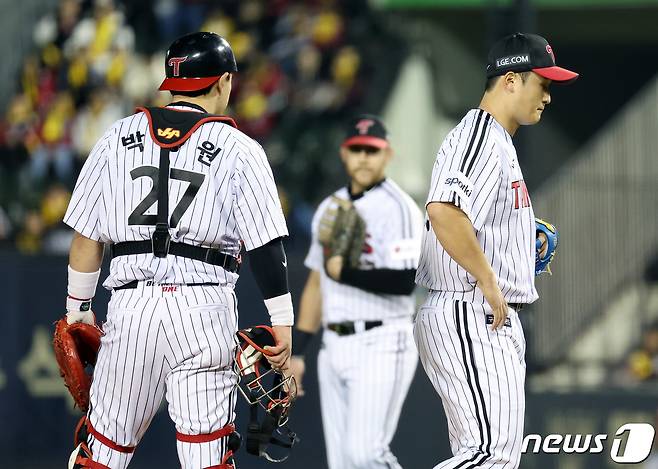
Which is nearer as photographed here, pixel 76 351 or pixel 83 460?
pixel 83 460

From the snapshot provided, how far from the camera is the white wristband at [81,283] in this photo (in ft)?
18.4

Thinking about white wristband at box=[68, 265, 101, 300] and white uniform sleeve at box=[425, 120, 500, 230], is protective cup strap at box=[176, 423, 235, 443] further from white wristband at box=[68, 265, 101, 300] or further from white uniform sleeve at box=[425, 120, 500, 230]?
white uniform sleeve at box=[425, 120, 500, 230]

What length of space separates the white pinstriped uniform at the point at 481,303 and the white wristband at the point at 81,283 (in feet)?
4.75

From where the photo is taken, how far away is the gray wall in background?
16.3 m

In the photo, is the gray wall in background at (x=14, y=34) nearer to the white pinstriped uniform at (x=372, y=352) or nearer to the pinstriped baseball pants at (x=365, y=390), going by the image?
the white pinstriped uniform at (x=372, y=352)

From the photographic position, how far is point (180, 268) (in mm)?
5254

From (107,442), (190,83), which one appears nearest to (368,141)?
(190,83)

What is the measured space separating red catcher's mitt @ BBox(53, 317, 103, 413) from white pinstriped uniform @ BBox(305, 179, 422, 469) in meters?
2.11

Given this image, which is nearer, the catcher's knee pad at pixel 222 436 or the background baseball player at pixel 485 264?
the catcher's knee pad at pixel 222 436

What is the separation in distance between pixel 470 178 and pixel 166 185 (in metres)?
1.27

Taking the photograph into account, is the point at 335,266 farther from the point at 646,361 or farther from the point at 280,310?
the point at 646,361

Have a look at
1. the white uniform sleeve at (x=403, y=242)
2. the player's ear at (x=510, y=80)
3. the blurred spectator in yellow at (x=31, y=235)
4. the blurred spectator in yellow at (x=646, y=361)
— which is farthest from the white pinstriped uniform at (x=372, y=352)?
the blurred spectator in yellow at (x=31, y=235)

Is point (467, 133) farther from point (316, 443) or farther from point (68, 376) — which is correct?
point (316, 443)

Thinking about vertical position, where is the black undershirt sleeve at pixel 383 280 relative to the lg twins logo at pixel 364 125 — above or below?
below
